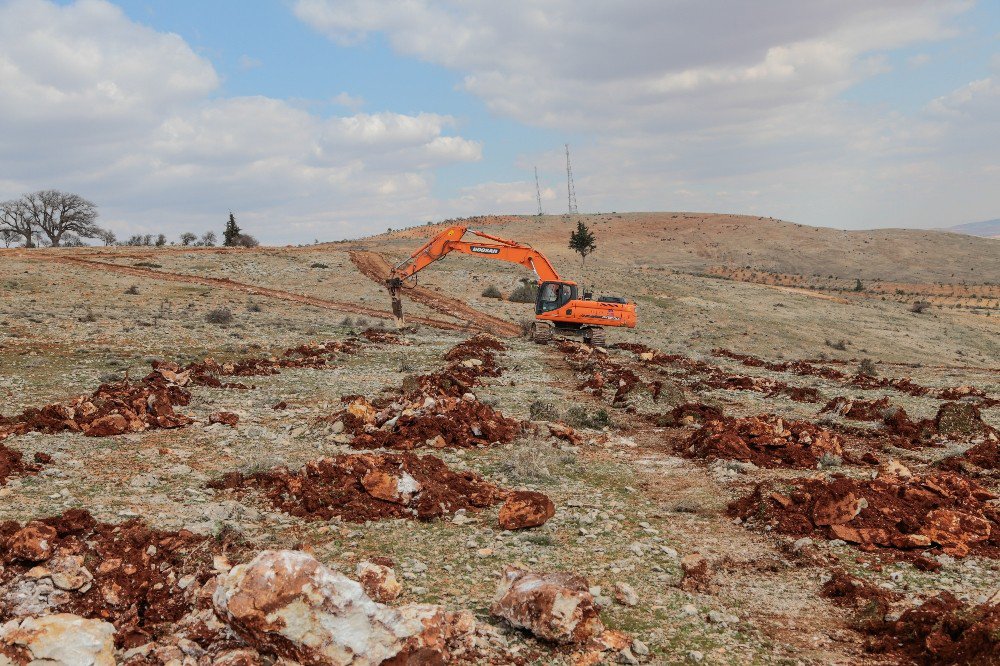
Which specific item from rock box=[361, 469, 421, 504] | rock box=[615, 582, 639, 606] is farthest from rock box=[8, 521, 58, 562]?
rock box=[615, 582, 639, 606]

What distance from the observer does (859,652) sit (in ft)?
19.7

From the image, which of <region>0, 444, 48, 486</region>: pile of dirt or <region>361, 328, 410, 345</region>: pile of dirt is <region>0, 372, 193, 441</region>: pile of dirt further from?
<region>361, 328, 410, 345</region>: pile of dirt

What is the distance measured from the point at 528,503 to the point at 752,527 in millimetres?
3114

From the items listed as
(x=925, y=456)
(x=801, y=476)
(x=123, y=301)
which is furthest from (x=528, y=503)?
(x=123, y=301)

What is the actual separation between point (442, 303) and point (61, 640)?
114 ft

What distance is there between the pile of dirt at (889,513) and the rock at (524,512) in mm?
2895

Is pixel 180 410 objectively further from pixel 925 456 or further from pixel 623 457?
pixel 925 456

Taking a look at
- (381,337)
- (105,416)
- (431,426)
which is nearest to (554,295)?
(381,337)

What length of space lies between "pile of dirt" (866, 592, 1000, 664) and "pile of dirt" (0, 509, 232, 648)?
6.14 metres

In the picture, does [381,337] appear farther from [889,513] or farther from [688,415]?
[889,513]

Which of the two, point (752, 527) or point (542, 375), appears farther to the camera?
point (542, 375)

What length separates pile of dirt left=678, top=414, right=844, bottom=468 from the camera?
1190 centimetres

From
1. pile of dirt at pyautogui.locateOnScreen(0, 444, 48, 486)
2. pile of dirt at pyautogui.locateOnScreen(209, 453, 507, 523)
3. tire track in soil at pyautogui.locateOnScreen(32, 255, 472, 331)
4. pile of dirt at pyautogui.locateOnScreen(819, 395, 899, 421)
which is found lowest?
pile of dirt at pyautogui.locateOnScreen(819, 395, 899, 421)

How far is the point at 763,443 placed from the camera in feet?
40.5
